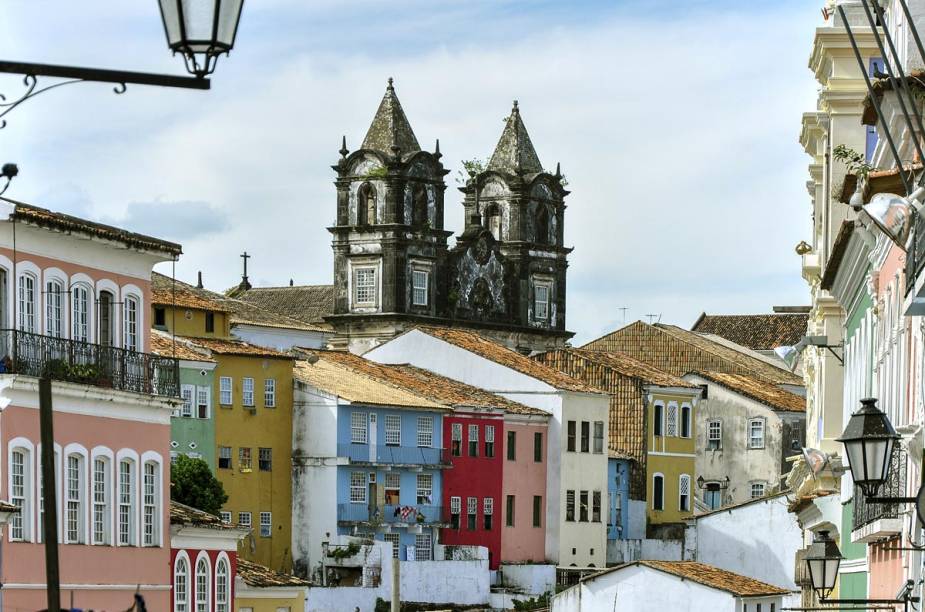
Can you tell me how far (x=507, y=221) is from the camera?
404 feet

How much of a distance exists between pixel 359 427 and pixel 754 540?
1343cm

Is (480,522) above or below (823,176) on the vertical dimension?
below

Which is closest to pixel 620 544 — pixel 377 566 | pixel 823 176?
pixel 377 566

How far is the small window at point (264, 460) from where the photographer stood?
262ft

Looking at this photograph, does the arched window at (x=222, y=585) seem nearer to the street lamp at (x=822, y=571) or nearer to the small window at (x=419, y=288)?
the street lamp at (x=822, y=571)

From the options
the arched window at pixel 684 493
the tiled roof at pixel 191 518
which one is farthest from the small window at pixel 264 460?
the tiled roof at pixel 191 518

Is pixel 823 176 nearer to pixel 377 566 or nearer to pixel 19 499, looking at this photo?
pixel 19 499

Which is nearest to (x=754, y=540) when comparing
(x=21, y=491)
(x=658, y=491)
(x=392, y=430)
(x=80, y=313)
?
(x=392, y=430)

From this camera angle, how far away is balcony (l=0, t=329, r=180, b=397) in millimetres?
37406

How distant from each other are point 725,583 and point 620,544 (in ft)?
108

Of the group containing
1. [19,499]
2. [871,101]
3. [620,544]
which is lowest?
[620,544]

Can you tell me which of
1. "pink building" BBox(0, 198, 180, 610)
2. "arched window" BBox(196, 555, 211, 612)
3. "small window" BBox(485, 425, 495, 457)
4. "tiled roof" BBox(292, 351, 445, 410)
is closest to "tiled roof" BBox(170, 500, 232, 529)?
"arched window" BBox(196, 555, 211, 612)

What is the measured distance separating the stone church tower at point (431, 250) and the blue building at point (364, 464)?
92.5 feet

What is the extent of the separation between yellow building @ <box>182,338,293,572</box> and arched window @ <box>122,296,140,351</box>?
34.7 meters
